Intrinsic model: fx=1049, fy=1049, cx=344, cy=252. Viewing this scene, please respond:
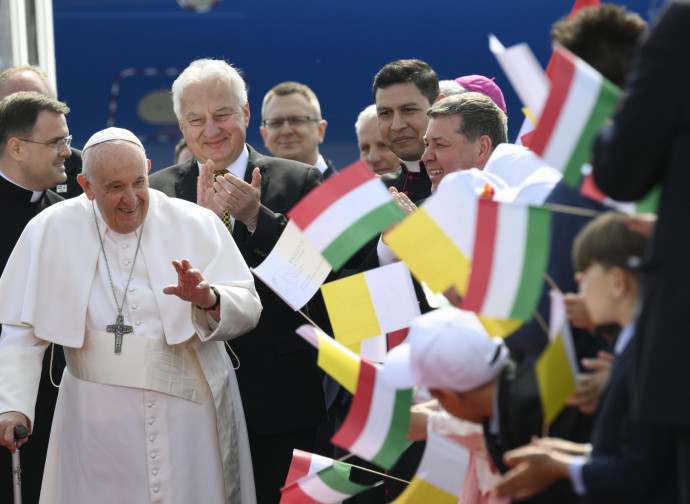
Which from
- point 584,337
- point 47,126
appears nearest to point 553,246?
point 584,337

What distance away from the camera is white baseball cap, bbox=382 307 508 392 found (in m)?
2.42

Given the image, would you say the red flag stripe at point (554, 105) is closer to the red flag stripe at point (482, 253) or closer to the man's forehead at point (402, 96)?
the red flag stripe at point (482, 253)

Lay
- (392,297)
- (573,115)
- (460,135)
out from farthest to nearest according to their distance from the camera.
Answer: (460,135)
(392,297)
(573,115)

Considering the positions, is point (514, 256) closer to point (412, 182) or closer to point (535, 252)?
point (535, 252)

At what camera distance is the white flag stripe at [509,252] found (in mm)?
2230

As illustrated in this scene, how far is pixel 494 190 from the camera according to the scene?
2961 millimetres

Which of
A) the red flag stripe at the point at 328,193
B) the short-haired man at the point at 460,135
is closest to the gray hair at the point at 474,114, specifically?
the short-haired man at the point at 460,135

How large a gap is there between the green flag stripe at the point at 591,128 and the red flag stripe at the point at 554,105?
63 millimetres

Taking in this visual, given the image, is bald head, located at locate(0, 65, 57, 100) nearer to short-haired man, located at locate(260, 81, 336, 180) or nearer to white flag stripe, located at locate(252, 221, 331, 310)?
short-haired man, located at locate(260, 81, 336, 180)

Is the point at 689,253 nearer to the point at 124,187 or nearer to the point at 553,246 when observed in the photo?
the point at 553,246

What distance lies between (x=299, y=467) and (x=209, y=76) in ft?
6.08

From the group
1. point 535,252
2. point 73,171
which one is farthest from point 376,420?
point 73,171

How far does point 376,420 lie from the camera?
2.69 m

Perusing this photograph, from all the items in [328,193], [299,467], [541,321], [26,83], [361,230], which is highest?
[26,83]
